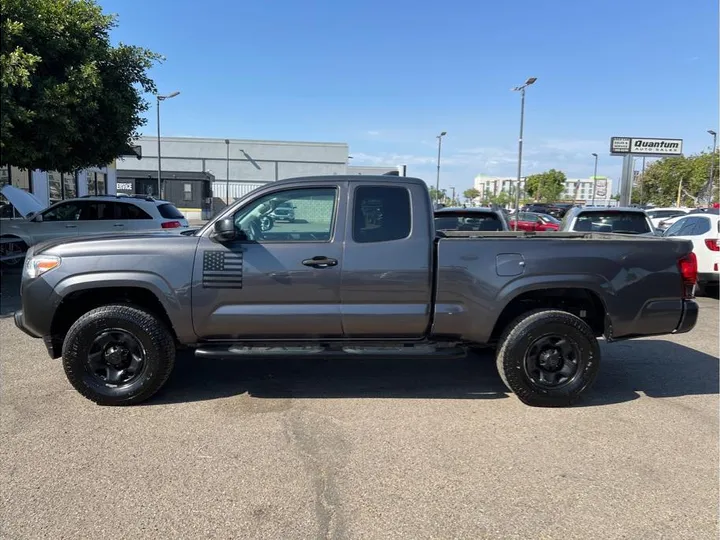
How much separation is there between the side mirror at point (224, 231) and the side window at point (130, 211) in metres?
8.47

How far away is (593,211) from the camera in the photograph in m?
9.73

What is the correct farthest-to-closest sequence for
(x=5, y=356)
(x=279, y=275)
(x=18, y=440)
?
1. (x=5, y=356)
2. (x=279, y=275)
3. (x=18, y=440)

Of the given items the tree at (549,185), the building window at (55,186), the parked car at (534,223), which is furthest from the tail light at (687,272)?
the tree at (549,185)

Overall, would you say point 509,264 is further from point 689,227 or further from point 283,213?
point 689,227

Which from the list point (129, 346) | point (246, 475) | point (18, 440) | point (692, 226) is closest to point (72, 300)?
point (129, 346)

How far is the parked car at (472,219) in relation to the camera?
351 inches

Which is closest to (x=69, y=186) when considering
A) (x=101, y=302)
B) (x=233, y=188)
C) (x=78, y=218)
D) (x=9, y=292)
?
(x=78, y=218)

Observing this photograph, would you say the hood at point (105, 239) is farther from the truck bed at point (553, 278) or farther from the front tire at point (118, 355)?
the truck bed at point (553, 278)

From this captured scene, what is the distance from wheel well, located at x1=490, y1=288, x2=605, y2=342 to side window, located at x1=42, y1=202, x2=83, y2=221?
34.5 ft

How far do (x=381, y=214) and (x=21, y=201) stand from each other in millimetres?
10540

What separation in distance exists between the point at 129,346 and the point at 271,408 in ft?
4.19

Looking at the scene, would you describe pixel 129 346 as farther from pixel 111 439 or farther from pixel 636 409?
pixel 636 409

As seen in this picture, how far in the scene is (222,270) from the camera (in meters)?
4.29

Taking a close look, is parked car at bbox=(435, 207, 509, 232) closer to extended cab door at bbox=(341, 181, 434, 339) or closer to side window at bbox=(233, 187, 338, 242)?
extended cab door at bbox=(341, 181, 434, 339)
